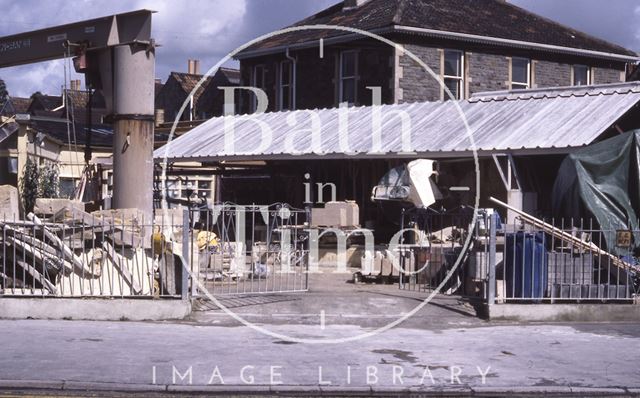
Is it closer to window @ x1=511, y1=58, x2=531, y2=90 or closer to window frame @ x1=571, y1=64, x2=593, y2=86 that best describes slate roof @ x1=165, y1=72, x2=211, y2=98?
window frame @ x1=571, y1=64, x2=593, y2=86

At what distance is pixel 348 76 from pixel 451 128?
904cm

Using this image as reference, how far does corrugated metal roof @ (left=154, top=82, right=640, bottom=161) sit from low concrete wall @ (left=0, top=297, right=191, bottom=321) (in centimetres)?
946

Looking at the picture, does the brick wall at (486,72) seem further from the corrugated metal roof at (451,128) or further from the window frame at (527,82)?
the corrugated metal roof at (451,128)

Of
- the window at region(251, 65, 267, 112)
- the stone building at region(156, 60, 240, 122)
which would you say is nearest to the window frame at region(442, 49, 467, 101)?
the window at region(251, 65, 267, 112)

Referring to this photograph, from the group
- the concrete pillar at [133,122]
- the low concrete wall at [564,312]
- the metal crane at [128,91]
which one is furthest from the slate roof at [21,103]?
the low concrete wall at [564,312]

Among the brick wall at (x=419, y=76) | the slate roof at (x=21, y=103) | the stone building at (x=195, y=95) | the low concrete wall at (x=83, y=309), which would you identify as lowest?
the low concrete wall at (x=83, y=309)

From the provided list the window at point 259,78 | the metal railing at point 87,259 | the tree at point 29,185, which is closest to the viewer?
the metal railing at point 87,259

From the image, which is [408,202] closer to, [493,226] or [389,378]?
[493,226]

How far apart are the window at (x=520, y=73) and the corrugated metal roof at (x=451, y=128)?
6.62 m

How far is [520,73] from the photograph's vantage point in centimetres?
3366

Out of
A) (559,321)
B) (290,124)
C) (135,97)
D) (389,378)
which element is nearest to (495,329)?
(559,321)

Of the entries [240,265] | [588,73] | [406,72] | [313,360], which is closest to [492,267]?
[313,360]

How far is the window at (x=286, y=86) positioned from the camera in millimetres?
34312

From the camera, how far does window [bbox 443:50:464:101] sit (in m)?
32.0
